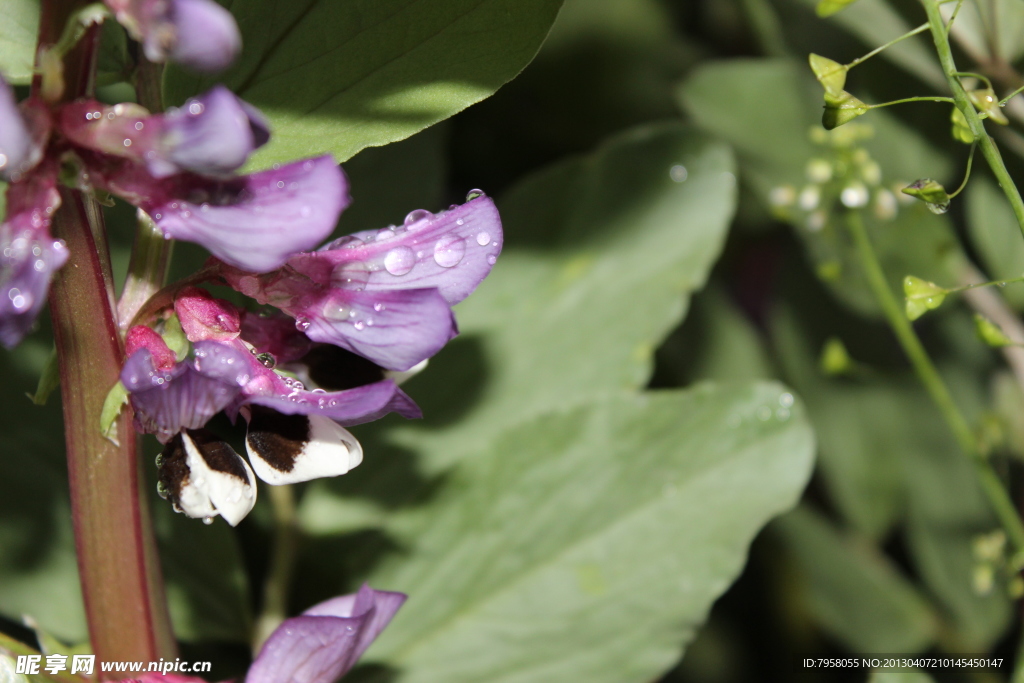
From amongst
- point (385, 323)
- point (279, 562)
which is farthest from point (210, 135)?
point (279, 562)

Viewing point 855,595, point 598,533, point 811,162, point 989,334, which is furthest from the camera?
point 855,595

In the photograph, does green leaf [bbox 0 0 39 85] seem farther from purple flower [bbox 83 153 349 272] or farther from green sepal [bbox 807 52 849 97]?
green sepal [bbox 807 52 849 97]

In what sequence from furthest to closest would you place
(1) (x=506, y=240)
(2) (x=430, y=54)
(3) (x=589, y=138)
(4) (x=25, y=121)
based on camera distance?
(3) (x=589, y=138), (1) (x=506, y=240), (2) (x=430, y=54), (4) (x=25, y=121)

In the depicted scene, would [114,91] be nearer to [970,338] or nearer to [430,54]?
[430,54]

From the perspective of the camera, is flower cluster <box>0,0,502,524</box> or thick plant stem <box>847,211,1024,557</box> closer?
flower cluster <box>0,0,502,524</box>

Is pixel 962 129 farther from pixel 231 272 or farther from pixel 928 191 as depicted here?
pixel 231 272

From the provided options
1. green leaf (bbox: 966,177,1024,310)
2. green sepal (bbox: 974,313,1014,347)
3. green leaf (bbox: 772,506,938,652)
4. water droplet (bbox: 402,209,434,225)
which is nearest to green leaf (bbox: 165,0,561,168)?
water droplet (bbox: 402,209,434,225)

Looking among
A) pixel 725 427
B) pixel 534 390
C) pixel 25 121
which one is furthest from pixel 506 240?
pixel 25 121
